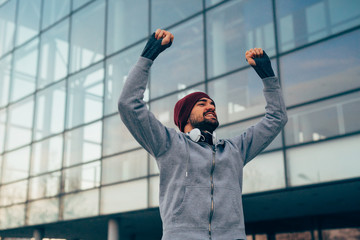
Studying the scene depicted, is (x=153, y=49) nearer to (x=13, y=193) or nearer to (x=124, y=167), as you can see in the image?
(x=124, y=167)

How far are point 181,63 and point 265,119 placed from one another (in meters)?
9.99

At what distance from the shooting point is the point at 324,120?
31.4 feet

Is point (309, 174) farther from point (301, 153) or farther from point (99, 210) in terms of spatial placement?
point (99, 210)

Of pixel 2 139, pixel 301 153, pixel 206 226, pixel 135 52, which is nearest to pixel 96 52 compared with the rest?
pixel 135 52

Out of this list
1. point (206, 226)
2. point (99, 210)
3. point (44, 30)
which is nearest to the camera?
point (206, 226)

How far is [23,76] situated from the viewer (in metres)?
18.3

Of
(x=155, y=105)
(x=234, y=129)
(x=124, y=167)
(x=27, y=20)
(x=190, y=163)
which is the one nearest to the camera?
(x=190, y=163)

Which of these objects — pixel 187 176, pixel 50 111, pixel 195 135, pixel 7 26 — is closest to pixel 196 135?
pixel 195 135

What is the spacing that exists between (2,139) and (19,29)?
4.33 m

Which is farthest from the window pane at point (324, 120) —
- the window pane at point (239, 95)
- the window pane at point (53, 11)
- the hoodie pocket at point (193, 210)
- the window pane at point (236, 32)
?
the window pane at point (53, 11)

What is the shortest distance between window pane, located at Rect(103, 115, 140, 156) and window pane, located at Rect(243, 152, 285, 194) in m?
4.12

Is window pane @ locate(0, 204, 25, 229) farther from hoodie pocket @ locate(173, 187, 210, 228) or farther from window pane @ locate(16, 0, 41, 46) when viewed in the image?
hoodie pocket @ locate(173, 187, 210, 228)

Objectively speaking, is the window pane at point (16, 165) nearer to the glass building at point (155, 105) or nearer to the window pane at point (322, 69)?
the glass building at point (155, 105)

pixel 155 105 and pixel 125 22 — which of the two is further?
pixel 125 22
